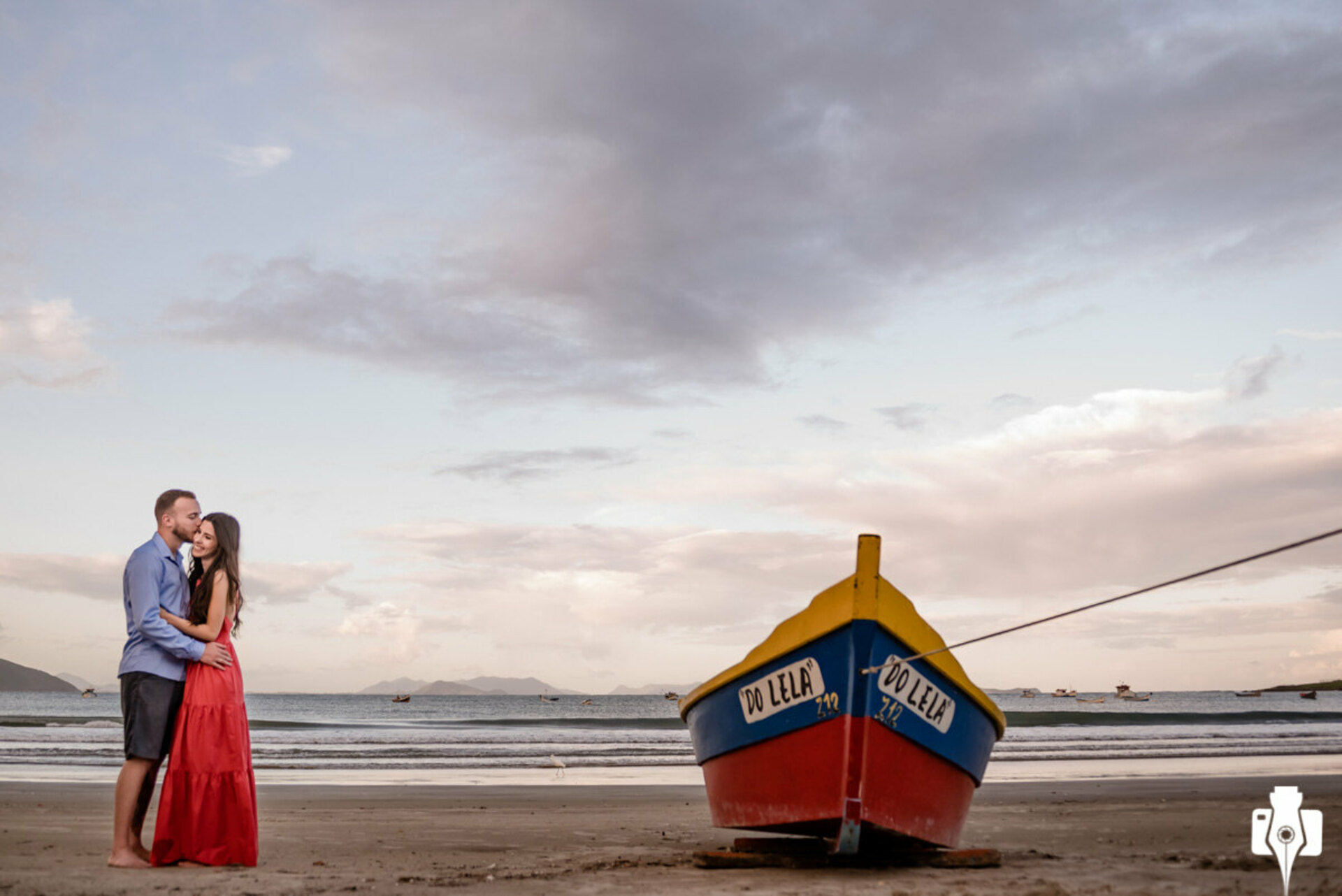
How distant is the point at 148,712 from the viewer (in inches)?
205

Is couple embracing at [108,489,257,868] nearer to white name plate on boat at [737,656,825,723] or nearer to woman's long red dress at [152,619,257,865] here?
woman's long red dress at [152,619,257,865]

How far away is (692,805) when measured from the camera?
37.6 feet

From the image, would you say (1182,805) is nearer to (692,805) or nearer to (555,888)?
(692,805)

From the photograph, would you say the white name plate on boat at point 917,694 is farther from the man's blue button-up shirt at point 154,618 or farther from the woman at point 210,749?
the man's blue button-up shirt at point 154,618

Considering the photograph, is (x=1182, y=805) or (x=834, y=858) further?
(x=1182, y=805)

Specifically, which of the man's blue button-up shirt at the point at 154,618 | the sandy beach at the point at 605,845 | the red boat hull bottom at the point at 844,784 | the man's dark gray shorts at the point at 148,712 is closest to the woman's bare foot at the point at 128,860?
the sandy beach at the point at 605,845

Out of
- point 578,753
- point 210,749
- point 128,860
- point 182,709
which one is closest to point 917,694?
point 210,749

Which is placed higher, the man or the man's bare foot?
the man

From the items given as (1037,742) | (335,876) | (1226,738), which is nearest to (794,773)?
(335,876)

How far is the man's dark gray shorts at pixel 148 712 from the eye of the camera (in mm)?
5195

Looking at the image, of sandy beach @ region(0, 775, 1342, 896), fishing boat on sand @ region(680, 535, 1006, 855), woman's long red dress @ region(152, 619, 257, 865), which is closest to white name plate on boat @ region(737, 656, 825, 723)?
fishing boat on sand @ region(680, 535, 1006, 855)

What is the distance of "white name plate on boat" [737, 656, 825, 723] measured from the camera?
5.81 m

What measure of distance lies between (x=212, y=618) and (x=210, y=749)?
0.66 metres

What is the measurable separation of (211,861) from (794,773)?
10.3 ft
